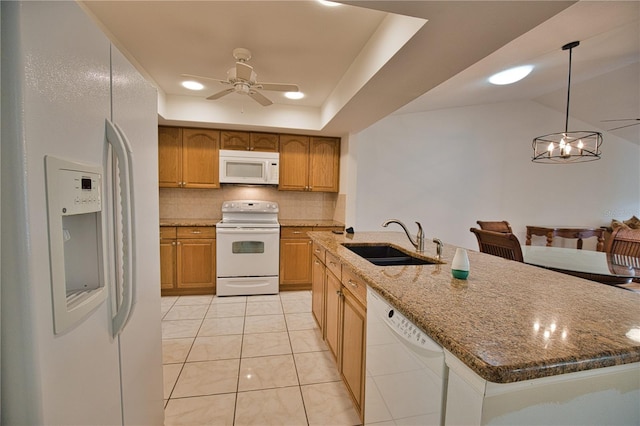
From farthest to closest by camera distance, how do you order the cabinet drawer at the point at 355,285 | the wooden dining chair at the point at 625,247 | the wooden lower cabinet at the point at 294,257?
the wooden lower cabinet at the point at 294,257
the wooden dining chair at the point at 625,247
the cabinet drawer at the point at 355,285

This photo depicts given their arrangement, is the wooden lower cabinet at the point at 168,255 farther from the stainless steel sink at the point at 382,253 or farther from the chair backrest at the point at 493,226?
the chair backrest at the point at 493,226

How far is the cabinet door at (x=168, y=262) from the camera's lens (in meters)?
3.37

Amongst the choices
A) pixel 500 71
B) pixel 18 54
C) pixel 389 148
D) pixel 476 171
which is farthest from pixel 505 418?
pixel 476 171

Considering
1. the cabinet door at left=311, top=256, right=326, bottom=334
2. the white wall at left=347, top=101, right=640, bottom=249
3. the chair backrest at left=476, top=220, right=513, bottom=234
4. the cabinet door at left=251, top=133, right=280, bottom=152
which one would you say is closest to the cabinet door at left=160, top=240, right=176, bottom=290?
the cabinet door at left=251, top=133, right=280, bottom=152

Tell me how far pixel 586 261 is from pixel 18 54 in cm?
377

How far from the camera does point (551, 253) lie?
2951 millimetres

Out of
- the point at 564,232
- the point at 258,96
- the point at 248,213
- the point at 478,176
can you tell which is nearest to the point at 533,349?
the point at 258,96

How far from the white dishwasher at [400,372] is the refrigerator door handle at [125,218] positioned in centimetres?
94

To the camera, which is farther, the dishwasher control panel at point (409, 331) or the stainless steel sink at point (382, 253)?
the stainless steel sink at point (382, 253)

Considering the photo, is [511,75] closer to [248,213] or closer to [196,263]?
[248,213]

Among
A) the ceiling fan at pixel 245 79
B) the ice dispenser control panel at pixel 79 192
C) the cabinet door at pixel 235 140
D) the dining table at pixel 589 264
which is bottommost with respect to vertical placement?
the dining table at pixel 589 264

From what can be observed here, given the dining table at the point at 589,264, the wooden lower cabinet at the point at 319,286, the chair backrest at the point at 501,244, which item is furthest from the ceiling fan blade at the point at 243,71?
the dining table at the point at 589,264

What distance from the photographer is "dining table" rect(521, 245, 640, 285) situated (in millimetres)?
2148

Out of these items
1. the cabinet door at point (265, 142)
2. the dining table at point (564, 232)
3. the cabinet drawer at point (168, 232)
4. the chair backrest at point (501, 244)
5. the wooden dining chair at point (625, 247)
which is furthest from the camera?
the dining table at point (564, 232)
